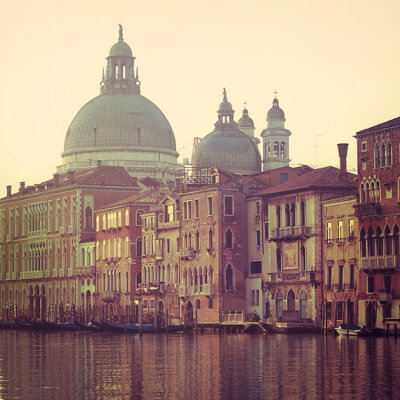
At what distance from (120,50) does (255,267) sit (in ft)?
152

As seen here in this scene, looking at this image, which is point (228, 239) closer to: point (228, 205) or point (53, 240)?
point (228, 205)

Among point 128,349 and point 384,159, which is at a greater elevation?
point 384,159

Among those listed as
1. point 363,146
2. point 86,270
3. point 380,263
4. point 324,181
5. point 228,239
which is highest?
point 363,146

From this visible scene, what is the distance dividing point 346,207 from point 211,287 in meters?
14.7

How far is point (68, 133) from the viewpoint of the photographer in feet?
422

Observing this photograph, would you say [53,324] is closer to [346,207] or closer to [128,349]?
[346,207]

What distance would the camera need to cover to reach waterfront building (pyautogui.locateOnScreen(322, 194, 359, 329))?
3063 inches

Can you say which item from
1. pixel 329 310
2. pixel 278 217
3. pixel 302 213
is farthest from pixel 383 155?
pixel 278 217

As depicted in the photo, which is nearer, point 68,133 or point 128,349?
point 128,349

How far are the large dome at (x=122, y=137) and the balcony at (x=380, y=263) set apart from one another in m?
51.3

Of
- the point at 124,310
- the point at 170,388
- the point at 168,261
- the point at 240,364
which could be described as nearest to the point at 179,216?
the point at 168,261

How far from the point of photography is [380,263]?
7450 centimetres

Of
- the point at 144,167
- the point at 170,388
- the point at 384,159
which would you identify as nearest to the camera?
the point at 170,388

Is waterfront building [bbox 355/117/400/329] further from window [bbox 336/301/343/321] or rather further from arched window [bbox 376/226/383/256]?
window [bbox 336/301/343/321]
